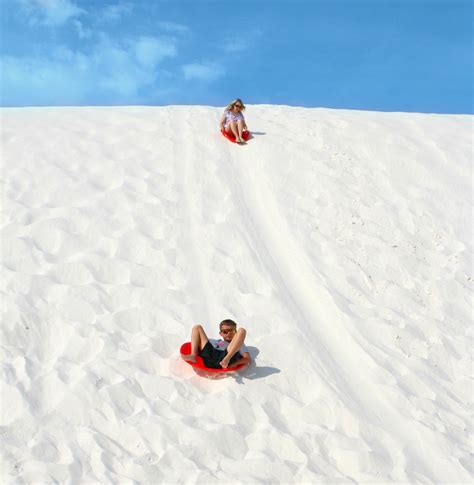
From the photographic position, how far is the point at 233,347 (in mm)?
5137

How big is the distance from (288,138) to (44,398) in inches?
278

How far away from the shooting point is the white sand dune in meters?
4.45

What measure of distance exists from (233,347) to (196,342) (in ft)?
1.11

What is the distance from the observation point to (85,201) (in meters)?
7.89

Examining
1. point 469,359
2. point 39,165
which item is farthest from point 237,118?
point 469,359

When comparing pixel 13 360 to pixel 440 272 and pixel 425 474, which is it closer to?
pixel 425 474

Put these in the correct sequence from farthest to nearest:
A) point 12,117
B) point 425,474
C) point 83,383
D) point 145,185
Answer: point 12,117 → point 145,185 → point 83,383 → point 425,474

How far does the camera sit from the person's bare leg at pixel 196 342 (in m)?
5.13

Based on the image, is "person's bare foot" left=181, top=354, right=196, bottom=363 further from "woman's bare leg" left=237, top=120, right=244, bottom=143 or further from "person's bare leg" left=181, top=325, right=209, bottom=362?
"woman's bare leg" left=237, top=120, right=244, bottom=143

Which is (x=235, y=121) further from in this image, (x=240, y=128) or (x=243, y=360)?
(x=243, y=360)

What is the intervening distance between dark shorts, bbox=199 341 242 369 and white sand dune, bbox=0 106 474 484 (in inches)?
7.1

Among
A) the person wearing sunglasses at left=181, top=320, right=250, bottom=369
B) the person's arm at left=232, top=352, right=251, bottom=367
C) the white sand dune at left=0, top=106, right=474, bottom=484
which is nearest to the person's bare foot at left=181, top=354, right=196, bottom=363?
the person wearing sunglasses at left=181, top=320, right=250, bottom=369

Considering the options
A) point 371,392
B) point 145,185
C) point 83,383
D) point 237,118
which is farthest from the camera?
point 237,118

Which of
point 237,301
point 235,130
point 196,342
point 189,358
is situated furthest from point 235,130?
point 189,358
